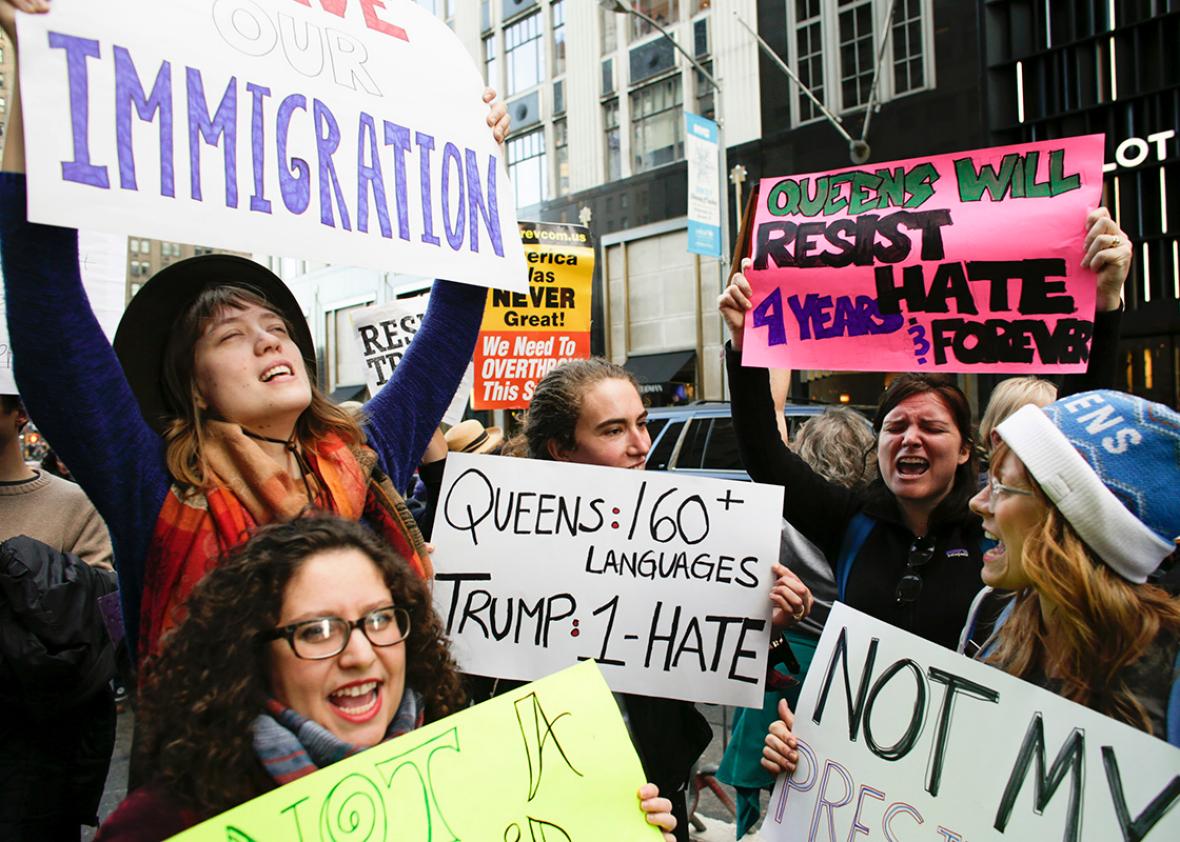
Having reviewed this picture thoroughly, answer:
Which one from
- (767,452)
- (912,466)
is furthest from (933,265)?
(767,452)

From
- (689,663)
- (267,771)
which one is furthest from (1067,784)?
(267,771)

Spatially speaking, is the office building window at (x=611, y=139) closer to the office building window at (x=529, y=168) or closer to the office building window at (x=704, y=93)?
the office building window at (x=529, y=168)

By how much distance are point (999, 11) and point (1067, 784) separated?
13.8 metres

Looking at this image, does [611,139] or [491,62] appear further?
[491,62]

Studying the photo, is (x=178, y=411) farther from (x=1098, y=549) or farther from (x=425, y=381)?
(x=1098, y=549)

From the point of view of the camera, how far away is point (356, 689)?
4.10ft

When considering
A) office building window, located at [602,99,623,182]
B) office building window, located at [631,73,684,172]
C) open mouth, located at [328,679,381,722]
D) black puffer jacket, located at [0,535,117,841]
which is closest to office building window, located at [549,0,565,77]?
office building window, located at [602,99,623,182]

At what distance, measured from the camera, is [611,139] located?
64.3 ft

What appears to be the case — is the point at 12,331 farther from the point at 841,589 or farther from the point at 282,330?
the point at 841,589

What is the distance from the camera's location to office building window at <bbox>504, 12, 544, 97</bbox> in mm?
21750

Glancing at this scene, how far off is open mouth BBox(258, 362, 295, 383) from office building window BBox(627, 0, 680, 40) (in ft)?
60.8

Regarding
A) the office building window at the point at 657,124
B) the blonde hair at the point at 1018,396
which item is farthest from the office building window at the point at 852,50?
the blonde hair at the point at 1018,396

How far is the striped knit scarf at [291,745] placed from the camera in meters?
1.18

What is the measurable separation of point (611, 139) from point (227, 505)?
1924 cm
